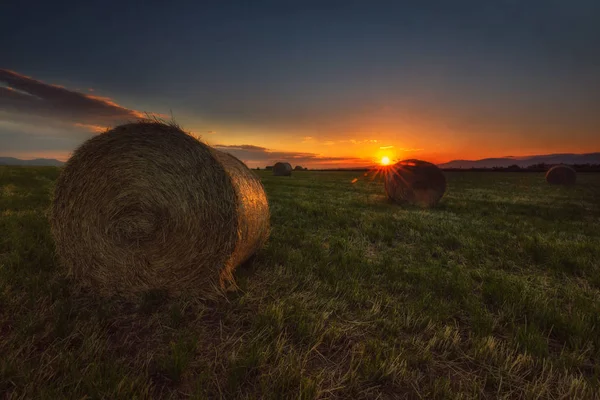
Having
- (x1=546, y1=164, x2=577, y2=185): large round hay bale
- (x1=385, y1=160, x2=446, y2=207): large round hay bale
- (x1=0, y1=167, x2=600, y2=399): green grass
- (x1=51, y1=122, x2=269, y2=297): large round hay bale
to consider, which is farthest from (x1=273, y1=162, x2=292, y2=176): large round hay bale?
(x1=51, y1=122, x2=269, y2=297): large round hay bale

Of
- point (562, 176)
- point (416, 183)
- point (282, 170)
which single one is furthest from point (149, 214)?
point (282, 170)

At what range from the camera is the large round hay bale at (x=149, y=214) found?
4.68m

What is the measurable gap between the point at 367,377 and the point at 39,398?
277 centimetres

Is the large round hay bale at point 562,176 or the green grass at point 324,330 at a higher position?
the large round hay bale at point 562,176

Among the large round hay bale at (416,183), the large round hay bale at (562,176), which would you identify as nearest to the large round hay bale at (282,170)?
the large round hay bale at (416,183)

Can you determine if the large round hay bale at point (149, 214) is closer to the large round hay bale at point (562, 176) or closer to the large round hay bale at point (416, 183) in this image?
the large round hay bale at point (416, 183)

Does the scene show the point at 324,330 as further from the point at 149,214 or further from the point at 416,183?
the point at 416,183

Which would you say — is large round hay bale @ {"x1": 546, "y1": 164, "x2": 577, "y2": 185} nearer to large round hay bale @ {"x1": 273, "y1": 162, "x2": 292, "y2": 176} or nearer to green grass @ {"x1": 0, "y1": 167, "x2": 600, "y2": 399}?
green grass @ {"x1": 0, "y1": 167, "x2": 600, "y2": 399}

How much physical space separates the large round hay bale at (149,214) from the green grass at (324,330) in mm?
379

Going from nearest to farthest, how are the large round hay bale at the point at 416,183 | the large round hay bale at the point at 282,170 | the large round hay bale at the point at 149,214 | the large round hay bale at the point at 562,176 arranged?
the large round hay bale at the point at 149,214
the large round hay bale at the point at 416,183
the large round hay bale at the point at 562,176
the large round hay bale at the point at 282,170

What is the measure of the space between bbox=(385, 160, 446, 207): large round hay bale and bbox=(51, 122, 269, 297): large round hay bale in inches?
434

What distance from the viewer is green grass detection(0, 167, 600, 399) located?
2.73 meters

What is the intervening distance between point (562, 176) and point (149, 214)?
37.4 meters

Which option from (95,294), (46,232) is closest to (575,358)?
(95,294)
